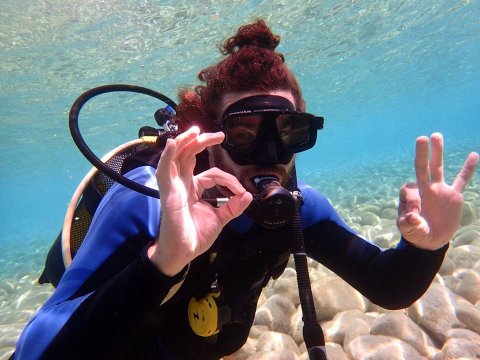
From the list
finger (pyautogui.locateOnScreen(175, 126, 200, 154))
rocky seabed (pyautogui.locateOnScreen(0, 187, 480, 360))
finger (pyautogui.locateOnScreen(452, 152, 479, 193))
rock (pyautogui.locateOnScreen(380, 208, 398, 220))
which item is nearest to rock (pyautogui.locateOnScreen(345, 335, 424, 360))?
rocky seabed (pyautogui.locateOnScreen(0, 187, 480, 360))

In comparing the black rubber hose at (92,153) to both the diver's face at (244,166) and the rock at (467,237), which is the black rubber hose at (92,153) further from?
the rock at (467,237)

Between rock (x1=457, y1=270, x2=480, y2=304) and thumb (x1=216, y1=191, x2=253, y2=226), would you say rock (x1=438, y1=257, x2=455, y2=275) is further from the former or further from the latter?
thumb (x1=216, y1=191, x2=253, y2=226)

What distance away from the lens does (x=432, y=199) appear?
1.96 m

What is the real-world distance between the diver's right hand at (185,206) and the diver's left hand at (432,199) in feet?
3.56

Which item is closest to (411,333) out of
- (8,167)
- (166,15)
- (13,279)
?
(166,15)

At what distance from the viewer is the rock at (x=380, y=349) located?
2.76m

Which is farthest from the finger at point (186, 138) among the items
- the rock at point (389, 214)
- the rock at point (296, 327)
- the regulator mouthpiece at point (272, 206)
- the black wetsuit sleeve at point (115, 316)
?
the rock at point (389, 214)

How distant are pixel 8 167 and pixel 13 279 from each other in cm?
2408

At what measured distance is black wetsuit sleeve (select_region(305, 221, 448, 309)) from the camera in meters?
2.36

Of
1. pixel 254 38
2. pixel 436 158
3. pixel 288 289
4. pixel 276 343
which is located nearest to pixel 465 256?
pixel 288 289

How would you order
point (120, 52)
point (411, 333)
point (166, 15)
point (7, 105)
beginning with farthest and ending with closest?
1. point (7, 105)
2. point (120, 52)
3. point (166, 15)
4. point (411, 333)

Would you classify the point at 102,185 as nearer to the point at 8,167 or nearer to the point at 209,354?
the point at 209,354

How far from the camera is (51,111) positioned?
19.0 meters

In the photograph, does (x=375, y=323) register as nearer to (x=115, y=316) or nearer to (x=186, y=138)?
(x=115, y=316)
